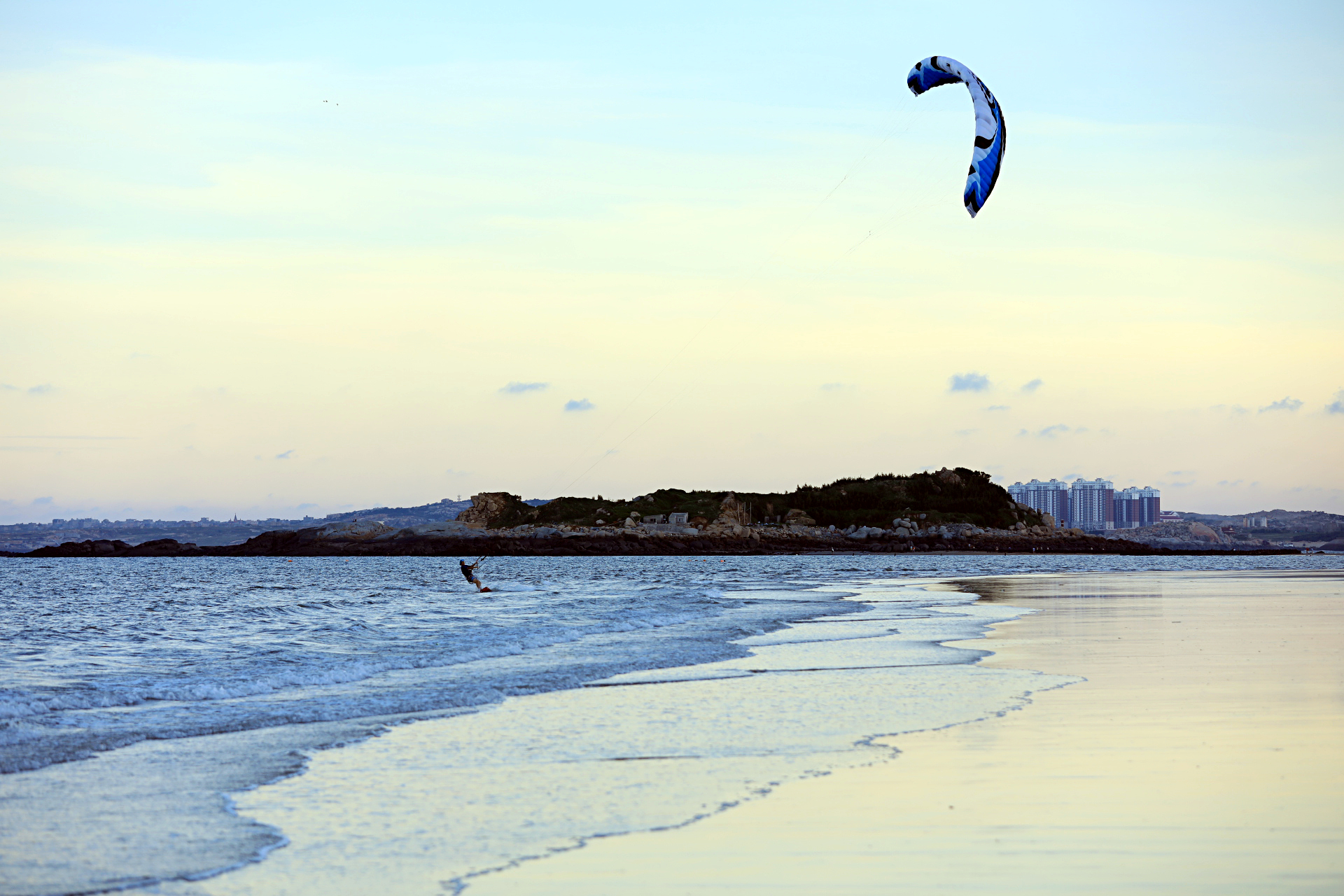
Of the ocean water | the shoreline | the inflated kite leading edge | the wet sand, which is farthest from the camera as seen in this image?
the shoreline

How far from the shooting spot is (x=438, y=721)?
1063 centimetres

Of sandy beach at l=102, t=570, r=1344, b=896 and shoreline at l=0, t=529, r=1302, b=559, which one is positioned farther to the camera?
shoreline at l=0, t=529, r=1302, b=559

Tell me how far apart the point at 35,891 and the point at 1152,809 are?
5811 mm

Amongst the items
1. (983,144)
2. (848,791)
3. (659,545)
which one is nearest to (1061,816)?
(848,791)

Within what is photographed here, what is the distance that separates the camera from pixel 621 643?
19375 millimetres

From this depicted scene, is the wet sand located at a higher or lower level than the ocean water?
higher

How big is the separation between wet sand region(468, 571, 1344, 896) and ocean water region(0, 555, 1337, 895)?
50 centimetres

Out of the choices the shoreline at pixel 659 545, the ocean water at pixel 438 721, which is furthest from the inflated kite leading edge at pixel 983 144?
the shoreline at pixel 659 545

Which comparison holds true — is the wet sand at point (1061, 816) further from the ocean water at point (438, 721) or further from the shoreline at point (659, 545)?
the shoreline at point (659, 545)

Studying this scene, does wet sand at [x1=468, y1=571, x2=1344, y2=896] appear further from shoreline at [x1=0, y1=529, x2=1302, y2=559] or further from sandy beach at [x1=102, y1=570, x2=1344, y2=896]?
shoreline at [x1=0, y1=529, x2=1302, y2=559]

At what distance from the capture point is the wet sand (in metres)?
5.33

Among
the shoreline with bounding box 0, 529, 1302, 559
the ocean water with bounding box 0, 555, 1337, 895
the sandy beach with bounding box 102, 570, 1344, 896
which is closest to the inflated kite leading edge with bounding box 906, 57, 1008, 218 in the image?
the ocean water with bounding box 0, 555, 1337, 895

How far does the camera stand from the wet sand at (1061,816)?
17.5ft

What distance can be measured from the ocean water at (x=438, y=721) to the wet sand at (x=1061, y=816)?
19.6 inches
